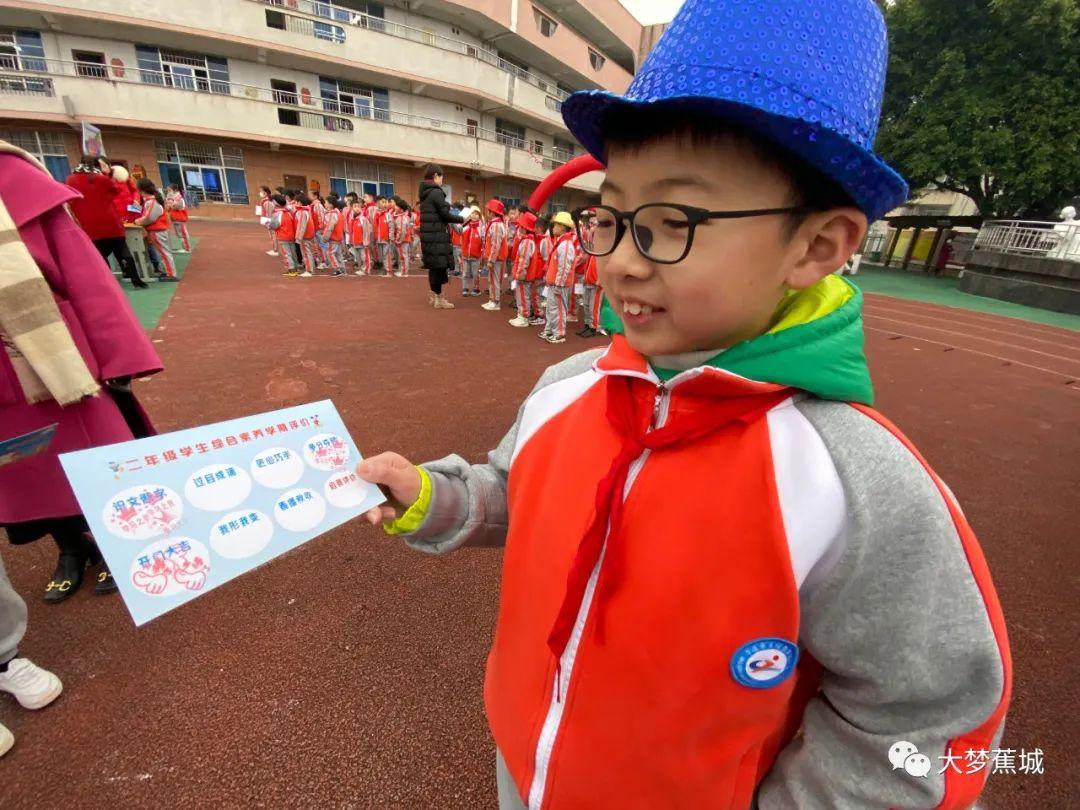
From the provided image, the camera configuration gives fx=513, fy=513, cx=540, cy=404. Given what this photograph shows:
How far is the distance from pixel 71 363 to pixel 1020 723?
371cm

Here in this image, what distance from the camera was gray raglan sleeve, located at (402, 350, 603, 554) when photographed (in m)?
1.10

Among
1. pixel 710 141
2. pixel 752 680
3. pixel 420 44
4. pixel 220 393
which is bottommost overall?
pixel 220 393

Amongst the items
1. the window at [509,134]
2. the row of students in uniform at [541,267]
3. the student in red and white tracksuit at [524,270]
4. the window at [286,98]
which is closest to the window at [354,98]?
A: the window at [286,98]

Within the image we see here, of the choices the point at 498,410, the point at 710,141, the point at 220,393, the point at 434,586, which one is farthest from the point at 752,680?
the point at 220,393

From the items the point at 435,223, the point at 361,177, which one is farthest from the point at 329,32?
the point at 435,223

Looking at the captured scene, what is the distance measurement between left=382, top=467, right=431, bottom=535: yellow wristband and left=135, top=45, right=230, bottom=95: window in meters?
25.4

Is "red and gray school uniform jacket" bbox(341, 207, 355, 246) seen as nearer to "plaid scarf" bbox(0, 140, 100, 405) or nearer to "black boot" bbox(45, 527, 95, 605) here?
"black boot" bbox(45, 527, 95, 605)

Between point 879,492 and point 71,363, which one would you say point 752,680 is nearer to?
point 879,492

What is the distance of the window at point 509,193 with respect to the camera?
1112 inches

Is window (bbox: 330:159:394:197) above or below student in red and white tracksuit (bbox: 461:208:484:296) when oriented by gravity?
above

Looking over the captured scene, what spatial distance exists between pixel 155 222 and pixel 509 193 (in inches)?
896

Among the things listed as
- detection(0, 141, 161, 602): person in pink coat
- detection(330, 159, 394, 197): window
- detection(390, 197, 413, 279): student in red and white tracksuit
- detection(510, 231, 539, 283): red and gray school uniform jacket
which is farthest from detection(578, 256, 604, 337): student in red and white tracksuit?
detection(330, 159, 394, 197): window

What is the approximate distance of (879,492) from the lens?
0.69 m

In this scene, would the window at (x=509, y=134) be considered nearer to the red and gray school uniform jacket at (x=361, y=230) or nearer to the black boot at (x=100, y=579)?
Answer: the red and gray school uniform jacket at (x=361, y=230)
